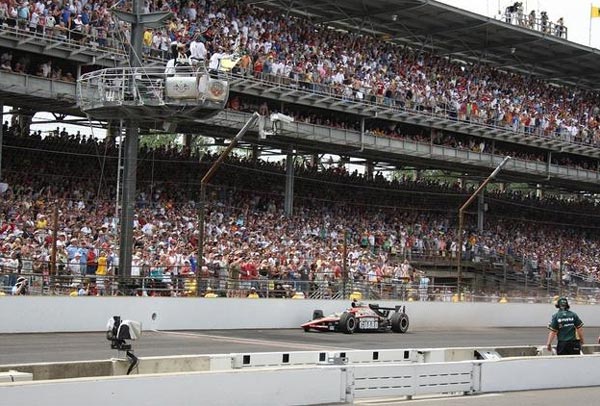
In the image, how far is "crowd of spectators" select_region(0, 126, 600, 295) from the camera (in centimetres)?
2822

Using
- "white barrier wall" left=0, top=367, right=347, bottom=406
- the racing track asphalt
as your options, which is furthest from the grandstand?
"white barrier wall" left=0, top=367, right=347, bottom=406

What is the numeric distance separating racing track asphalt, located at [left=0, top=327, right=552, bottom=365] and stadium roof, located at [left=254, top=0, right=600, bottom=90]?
1819 cm

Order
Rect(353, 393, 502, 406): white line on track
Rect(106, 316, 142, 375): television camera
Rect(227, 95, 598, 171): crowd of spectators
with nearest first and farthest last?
Rect(106, 316, 142, 375): television camera
Rect(353, 393, 502, 406): white line on track
Rect(227, 95, 598, 171): crowd of spectators

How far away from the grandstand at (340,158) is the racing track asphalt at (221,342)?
88.5 inches

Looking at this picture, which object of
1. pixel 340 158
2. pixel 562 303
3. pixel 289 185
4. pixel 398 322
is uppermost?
pixel 340 158

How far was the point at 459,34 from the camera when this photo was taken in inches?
1953

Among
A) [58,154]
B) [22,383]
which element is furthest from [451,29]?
[22,383]

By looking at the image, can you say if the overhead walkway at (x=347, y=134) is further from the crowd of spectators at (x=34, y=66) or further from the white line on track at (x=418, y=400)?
the white line on track at (x=418, y=400)

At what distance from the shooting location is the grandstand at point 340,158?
101 ft

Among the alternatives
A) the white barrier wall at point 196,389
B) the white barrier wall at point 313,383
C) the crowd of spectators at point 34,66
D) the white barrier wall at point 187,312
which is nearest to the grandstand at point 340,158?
the crowd of spectators at point 34,66

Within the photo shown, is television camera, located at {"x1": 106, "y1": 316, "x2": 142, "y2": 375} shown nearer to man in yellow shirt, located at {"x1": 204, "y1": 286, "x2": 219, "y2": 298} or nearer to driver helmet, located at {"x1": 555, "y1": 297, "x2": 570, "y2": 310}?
driver helmet, located at {"x1": 555, "y1": 297, "x2": 570, "y2": 310}

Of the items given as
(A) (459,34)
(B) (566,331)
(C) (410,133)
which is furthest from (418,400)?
(A) (459,34)

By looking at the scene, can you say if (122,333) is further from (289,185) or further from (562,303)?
(289,185)

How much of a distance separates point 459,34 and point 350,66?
9.31 metres
